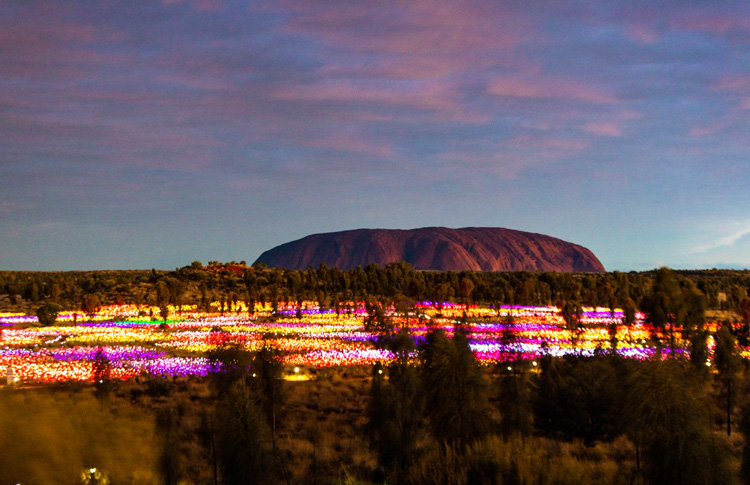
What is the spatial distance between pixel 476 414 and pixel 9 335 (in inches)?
2377

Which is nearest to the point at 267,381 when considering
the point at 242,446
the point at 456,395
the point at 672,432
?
the point at 242,446

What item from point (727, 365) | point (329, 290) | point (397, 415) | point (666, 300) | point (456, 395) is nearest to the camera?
point (456, 395)

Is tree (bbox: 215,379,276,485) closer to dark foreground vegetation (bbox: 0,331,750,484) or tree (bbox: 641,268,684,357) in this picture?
dark foreground vegetation (bbox: 0,331,750,484)

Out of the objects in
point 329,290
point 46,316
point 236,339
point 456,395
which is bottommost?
point 236,339

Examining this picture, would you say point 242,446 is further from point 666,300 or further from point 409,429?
point 666,300

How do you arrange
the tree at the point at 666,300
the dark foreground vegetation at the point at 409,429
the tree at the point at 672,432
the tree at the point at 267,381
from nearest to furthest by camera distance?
the dark foreground vegetation at the point at 409,429 → the tree at the point at 672,432 → the tree at the point at 267,381 → the tree at the point at 666,300

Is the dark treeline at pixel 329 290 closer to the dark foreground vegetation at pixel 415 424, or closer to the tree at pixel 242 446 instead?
the dark foreground vegetation at pixel 415 424

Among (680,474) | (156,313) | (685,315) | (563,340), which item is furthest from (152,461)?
(156,313)

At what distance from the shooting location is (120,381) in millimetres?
38031

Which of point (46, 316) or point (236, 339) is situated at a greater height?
point (46, 316)

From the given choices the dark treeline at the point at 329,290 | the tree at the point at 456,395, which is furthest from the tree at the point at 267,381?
the dark treeline at the point at 329,290

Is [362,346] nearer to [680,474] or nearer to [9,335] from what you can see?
[9,335]

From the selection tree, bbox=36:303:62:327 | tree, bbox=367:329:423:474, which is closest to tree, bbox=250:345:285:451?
tree, bbox=367:329:423:474

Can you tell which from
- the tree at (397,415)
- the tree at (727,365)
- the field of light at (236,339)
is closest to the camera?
the tree at (397,415)
